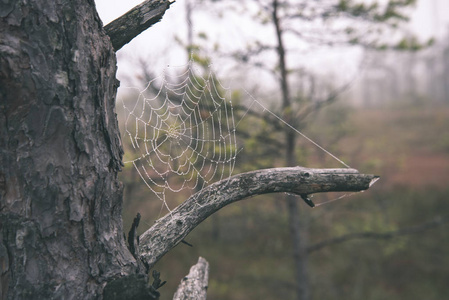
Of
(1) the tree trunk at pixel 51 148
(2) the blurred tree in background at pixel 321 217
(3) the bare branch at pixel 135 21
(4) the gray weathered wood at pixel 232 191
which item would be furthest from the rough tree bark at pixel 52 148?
(2) the blurred tree in background at pixel 321 217

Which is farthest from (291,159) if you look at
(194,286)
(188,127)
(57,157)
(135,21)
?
(57,157)

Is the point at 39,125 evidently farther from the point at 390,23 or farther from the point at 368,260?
the point at 368,260

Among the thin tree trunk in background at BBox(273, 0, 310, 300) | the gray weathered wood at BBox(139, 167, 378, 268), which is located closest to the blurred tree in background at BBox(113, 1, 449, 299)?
the thin tree trunk in background at BBox(273, 0, 310, 300)

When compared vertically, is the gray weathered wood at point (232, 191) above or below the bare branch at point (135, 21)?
below

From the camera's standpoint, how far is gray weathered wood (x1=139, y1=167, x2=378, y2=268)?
187 cm

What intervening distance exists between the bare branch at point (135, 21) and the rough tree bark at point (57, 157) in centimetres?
10

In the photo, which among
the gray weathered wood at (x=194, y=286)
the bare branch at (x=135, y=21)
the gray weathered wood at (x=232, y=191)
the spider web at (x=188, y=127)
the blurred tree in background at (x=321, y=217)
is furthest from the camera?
the blurred tree in background at (x=321, y=217)

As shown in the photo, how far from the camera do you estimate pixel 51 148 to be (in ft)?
5.09

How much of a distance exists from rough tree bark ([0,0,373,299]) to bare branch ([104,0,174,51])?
0.34 feet

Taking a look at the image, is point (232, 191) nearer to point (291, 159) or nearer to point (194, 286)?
point (194, 286)

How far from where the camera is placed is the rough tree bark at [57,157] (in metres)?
1.50

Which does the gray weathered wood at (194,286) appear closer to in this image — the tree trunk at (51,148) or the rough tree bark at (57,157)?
the rough tree bark at (57,157)

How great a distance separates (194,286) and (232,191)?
2.24 ft

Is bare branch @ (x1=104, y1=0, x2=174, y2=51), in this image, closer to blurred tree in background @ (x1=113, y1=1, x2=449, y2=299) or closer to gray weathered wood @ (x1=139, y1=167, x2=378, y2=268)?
gray weathered wood @ (x1=139, y1=167, x2=378, y2=268)
